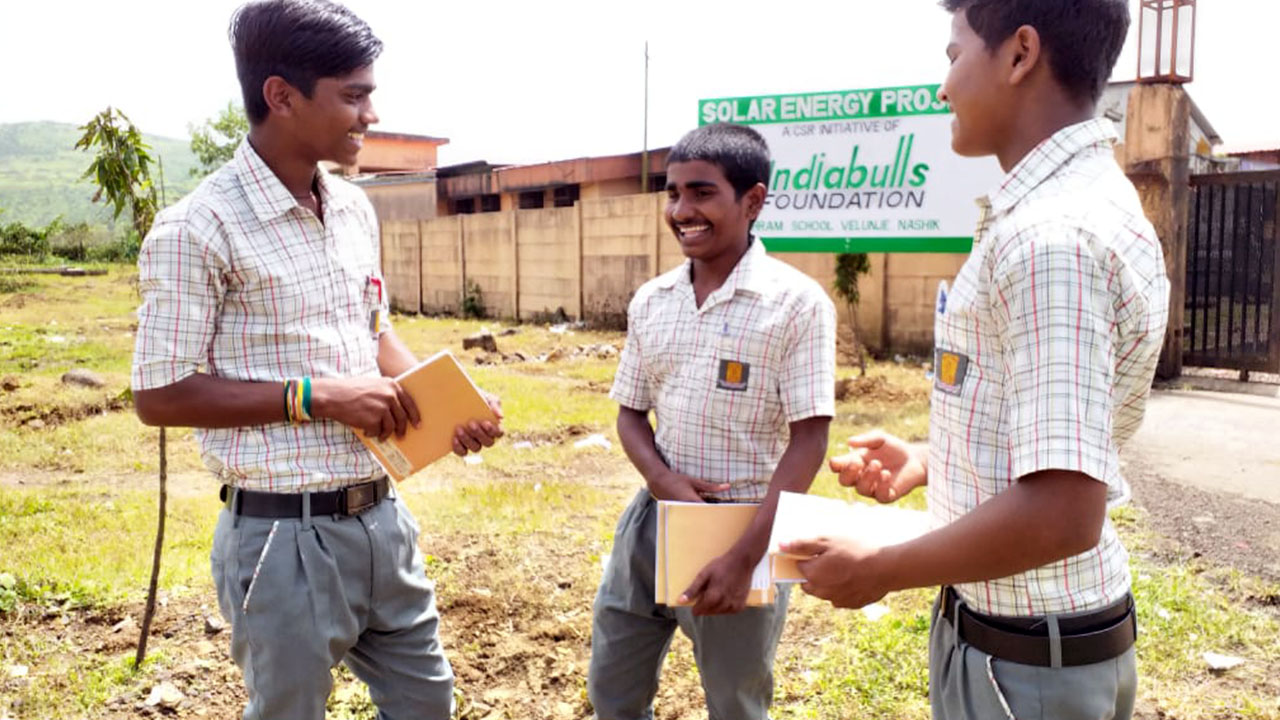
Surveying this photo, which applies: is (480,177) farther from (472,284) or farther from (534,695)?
(534,695)

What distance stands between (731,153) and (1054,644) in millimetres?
1424

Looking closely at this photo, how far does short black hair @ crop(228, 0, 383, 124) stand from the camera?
204 cm

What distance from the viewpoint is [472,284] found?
17.9 meters

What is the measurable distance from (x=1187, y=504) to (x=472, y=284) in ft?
46.3

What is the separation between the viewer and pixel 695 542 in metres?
2.12

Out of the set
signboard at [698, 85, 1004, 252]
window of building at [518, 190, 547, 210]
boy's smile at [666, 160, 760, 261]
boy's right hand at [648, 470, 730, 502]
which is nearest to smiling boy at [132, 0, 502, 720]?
boy's right hand at [648, 470, 730, 502]

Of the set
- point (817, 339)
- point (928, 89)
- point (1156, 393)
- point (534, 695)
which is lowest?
point (534, 695)

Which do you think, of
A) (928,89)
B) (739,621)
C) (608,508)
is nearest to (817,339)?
(739,621)

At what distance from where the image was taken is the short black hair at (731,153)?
2422mm

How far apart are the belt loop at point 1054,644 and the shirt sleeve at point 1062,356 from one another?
0.27 meters

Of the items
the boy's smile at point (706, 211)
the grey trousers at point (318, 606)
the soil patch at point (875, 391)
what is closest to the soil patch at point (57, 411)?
the soil patch at point (875, 391)

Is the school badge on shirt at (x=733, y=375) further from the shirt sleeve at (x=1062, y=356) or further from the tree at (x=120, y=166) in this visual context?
the tree at (x=120, y=166)

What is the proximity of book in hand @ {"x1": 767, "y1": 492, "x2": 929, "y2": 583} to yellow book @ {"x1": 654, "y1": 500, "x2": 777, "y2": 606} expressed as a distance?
390mm

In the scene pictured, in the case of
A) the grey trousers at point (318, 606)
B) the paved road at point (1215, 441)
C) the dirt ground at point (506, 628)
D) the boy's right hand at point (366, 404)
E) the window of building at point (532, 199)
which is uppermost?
the window of building at point (532, 199)
